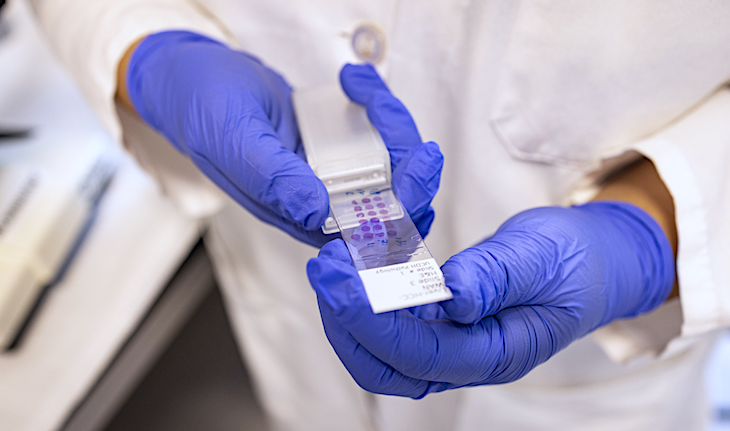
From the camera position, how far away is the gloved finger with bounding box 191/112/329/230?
39 centimetres

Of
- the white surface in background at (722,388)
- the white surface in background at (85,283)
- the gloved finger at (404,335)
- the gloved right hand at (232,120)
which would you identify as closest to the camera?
the gloved finger at (404,335)

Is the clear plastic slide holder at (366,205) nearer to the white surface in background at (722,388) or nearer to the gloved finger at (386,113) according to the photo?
the gloved finger at (386,113)

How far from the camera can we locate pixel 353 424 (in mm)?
804

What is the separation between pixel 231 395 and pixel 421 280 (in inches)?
34.6

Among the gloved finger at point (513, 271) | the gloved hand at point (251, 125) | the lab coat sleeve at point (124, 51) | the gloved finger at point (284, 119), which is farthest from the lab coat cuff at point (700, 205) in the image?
the lab coat sleeve at point (124, 51)

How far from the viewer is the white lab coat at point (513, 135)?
0.44 metres

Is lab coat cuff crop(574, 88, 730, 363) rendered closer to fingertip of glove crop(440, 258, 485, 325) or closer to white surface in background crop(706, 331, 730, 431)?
fingertip of glove crop(440, 258, 485, 325)

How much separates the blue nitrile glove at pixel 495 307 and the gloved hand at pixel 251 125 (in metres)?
0.08

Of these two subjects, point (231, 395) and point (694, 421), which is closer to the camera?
point (694, 421)

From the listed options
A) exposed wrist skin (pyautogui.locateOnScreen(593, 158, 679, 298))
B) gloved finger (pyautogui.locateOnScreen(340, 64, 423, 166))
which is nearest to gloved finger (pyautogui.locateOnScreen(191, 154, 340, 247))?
gloved finger (pyautogui.locateOnScreen(340, 64, 423, 166))

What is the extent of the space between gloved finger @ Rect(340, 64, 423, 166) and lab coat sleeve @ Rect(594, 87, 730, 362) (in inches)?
8.6

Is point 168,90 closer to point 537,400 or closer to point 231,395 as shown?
point 537,400

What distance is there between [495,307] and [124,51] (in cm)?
56

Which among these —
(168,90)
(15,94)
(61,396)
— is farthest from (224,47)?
(15,94)
